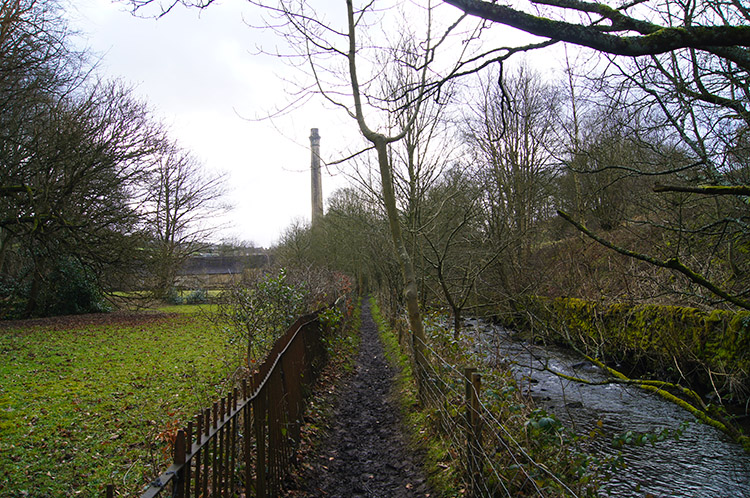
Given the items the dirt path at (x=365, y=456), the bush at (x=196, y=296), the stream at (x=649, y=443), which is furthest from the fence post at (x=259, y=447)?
the bush at (x=196, y=296)

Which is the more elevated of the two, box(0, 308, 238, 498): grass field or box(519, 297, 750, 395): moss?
box(519, 297, 750, 395): moss

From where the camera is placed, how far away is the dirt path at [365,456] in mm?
4914

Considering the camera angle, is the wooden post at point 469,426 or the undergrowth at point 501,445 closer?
the undergrowth at point 501,445

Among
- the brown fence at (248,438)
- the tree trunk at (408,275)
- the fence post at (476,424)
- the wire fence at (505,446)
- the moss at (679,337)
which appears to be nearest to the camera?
the brown fence at (248,438)

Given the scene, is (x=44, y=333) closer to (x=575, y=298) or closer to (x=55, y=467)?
(x=55, y=467)

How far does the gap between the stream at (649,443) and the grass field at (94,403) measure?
14.9 feet

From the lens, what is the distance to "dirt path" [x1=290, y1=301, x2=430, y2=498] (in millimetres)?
4914

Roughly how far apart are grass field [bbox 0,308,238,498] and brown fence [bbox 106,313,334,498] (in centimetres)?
61

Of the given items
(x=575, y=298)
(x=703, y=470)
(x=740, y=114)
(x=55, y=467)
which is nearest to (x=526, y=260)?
(x=575, y=298)

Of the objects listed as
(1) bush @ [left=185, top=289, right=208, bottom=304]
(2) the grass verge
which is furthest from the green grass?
(2) the grass verge

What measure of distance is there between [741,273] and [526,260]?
23.6ft

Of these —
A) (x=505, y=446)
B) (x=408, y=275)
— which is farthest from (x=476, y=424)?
(x=408, y=275)

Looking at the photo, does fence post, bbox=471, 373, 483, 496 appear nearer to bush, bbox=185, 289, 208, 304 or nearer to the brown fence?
the brown fence

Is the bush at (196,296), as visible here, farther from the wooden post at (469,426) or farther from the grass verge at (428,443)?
the wooden post at (469,426)
